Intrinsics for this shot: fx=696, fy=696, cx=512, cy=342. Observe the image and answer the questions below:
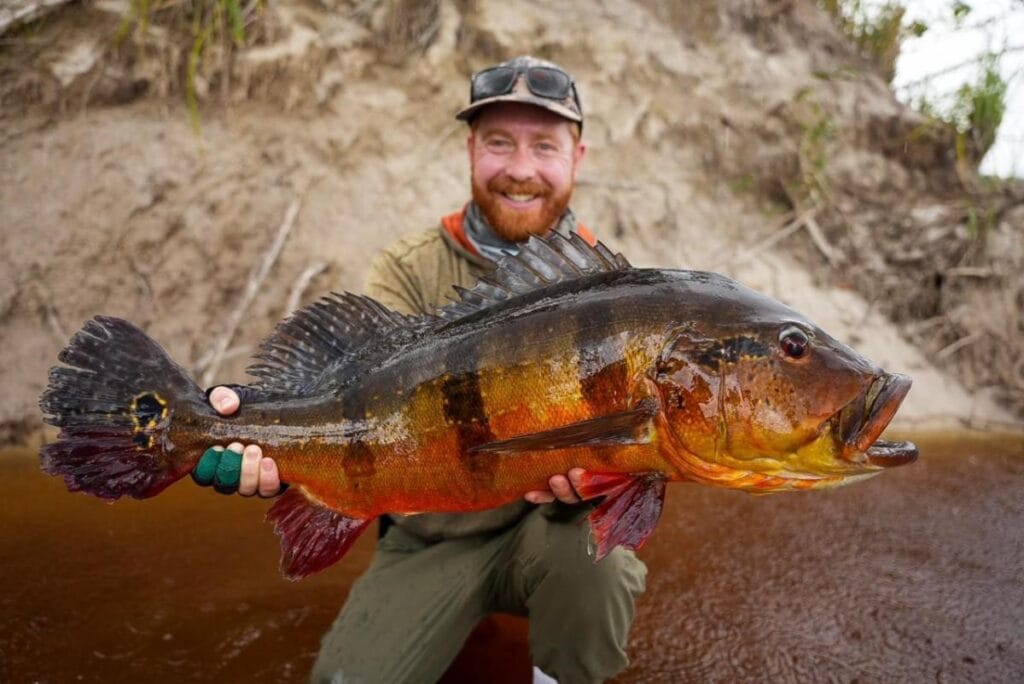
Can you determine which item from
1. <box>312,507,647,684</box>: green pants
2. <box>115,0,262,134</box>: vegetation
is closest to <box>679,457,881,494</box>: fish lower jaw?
<box>312,507,647,684</box>: green pants

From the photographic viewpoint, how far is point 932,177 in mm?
7531

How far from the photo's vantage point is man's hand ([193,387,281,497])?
75.4 inches

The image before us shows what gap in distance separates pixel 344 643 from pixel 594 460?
3.67 ft

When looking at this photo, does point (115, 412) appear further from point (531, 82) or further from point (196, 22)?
point (196, 22)

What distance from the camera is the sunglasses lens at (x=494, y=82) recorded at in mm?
Result: 3090

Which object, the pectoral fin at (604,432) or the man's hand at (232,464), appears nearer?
the pectoral fin at (604,432)

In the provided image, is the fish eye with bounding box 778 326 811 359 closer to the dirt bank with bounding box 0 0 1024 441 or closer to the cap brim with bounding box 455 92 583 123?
the cap brim with bounding box 455 92 583 123

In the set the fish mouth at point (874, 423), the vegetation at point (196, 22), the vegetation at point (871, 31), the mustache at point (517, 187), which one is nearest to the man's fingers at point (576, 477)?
the fish mouth at point (874, 423)

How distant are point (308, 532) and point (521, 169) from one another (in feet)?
5.97

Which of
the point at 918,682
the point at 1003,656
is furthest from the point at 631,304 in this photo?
the point at 1003,656

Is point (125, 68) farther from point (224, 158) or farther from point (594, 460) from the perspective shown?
point (594, 460)

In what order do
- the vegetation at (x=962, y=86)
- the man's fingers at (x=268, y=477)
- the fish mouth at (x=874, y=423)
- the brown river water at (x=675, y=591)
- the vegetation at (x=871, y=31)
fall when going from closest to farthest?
the fish mouth at (x=874, y=423) → the man's fingers at (x=268, y=477) → the brown river water at (x=675, y=591) → the vegetation at (x=962, y=86) → the vegetation at (x=871, y=31)

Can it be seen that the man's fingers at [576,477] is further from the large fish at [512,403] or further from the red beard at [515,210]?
Result: the red beard at [515,210]

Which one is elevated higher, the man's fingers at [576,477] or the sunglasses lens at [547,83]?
the sunglasses lens at [547,83]
